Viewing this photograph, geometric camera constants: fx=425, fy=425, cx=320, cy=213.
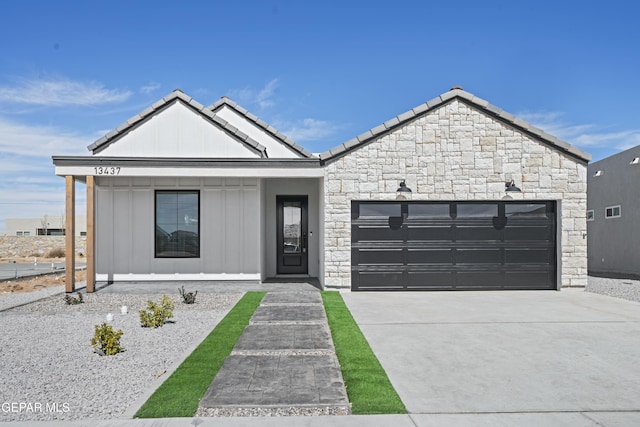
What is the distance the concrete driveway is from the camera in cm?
408

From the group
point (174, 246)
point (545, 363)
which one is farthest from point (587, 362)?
point (174, 246)

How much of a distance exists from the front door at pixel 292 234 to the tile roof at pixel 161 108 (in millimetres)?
2069

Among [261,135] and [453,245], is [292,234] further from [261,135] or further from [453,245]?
[453,245]

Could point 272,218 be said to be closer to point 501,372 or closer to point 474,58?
point 474,58

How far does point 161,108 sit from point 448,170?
27.6 feet

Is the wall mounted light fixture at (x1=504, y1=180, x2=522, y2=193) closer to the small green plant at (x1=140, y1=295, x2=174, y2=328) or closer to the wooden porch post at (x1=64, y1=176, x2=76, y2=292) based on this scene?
the small green plant at (x1=140, y1=295, x2=174, y2=328)

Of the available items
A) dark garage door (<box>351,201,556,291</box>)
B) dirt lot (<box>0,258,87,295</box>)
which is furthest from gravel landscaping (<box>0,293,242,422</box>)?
dirt lot (<box>0,258,87,295</box>)

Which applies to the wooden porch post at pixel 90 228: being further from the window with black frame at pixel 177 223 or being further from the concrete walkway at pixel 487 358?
the concrete walkway at pixel 487 358

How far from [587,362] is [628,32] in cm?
1188

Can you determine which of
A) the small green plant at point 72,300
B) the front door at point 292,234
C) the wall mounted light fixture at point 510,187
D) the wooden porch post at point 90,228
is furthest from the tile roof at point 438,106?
the small green plant at point 72,300

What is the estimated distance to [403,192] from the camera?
1127 centimetres

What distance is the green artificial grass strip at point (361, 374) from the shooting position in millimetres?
4027

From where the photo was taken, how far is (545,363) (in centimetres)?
540

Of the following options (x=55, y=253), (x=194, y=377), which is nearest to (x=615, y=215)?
(x=194, y=377)
